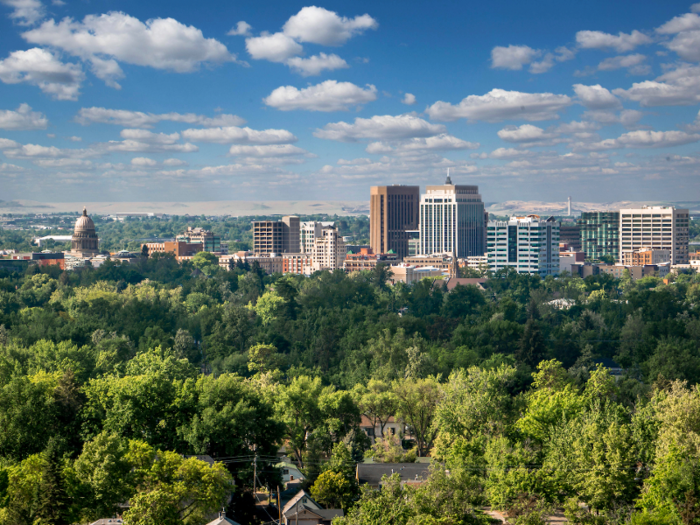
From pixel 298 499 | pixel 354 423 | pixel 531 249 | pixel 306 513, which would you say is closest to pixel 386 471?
pixel 298 499

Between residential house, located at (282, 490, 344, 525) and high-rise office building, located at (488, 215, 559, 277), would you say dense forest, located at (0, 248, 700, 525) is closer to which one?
residential house, located at (282, 490, 344, 525)

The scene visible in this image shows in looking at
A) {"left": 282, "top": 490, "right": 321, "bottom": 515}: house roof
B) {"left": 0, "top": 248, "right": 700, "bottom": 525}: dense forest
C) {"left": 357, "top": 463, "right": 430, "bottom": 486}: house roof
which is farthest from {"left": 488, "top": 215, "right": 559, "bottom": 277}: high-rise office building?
{"left": 282, "top": 490, "right": 321, "bottom": 515}: house roof

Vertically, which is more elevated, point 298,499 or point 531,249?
point 531,249

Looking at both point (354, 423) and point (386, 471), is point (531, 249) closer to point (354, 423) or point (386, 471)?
point (354, 423)

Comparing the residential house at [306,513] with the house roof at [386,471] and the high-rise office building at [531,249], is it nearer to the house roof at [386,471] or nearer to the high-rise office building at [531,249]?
the house roof at [386,471]

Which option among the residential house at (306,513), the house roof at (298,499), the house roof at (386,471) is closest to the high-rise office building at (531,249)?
the house roof at (386,471)

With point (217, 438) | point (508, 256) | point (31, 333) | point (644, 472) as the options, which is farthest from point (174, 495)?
point (508, 256)
